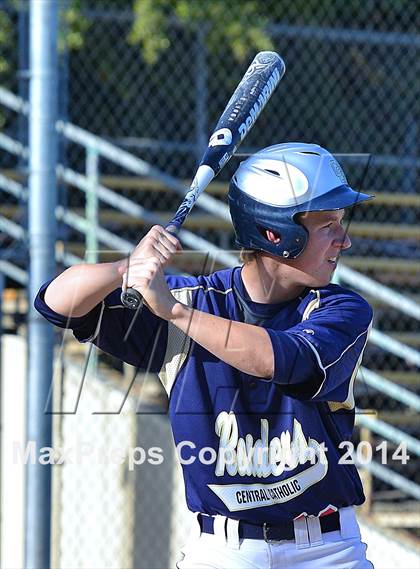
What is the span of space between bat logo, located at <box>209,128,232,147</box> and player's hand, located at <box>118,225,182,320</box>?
1.77 ft

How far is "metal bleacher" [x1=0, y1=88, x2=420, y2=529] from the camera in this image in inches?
219

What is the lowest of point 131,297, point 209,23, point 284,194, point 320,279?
point 131,297

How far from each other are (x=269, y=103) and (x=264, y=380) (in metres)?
4.88

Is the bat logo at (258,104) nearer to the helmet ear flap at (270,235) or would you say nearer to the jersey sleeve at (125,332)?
the helmet ear flap at (270,235)

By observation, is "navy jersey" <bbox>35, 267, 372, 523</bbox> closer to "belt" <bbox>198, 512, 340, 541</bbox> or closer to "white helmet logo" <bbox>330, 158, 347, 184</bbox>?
"belt" <bbox>198, 512, 340, 541</bbox>

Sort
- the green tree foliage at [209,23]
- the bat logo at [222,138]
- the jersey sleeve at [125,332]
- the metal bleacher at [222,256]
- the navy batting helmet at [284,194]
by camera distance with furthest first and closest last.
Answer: the green tree foliage at [209,23], the metal bleacher at [222,256], the bat logo at [222,138], the jersey sleeve at [125,332], the navy batting helmet at [284,194]

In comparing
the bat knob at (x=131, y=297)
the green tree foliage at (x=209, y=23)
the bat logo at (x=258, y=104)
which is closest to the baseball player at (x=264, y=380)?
Result: the bat knob at (x=131, y=297)

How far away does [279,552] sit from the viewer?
2732 mm

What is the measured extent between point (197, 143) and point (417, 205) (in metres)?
1.52

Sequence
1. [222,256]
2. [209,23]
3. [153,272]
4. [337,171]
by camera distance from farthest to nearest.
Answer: [209,23] < [222,256] < [337,171] < [153,272]

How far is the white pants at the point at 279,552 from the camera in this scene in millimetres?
2730

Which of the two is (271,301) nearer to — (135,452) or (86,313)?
(86,313)

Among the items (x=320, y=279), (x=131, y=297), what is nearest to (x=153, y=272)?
(x=131, y=297)

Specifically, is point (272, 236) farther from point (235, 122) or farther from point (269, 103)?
point (269, 103)
